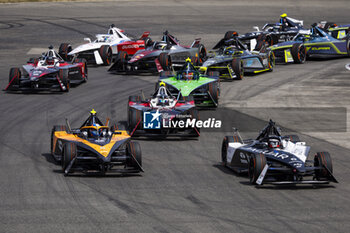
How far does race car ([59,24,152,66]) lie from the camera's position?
125 ft

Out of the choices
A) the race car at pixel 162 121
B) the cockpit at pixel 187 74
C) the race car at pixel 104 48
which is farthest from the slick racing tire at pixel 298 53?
the race car at pixel 162 121

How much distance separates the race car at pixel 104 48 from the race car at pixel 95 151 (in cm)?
1883

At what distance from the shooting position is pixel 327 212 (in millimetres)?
14289

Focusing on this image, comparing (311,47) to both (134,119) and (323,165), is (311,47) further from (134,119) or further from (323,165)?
(323,165)

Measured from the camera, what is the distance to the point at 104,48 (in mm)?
38125

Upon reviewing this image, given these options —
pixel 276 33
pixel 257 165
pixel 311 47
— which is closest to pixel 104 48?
pixel 276 33

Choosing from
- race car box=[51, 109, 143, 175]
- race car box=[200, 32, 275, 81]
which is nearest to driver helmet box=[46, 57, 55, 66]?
race car box=[200, 32, 275, 81]

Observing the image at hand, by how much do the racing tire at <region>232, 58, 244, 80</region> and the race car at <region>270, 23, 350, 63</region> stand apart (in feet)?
18.0

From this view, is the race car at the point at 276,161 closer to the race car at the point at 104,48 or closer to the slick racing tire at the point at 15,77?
the slick racing tire at the point at 15,77

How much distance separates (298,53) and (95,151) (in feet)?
76.3

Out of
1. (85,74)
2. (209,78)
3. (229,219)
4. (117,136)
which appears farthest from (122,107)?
(229,219)

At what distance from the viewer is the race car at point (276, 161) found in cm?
1633

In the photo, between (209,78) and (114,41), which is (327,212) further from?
(114,41)

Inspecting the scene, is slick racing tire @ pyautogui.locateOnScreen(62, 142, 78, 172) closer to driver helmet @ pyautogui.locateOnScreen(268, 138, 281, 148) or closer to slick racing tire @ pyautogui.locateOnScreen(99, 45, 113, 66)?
driver helmet @ pyautogui.locateOnScreen(268, 138, 281, 148)
